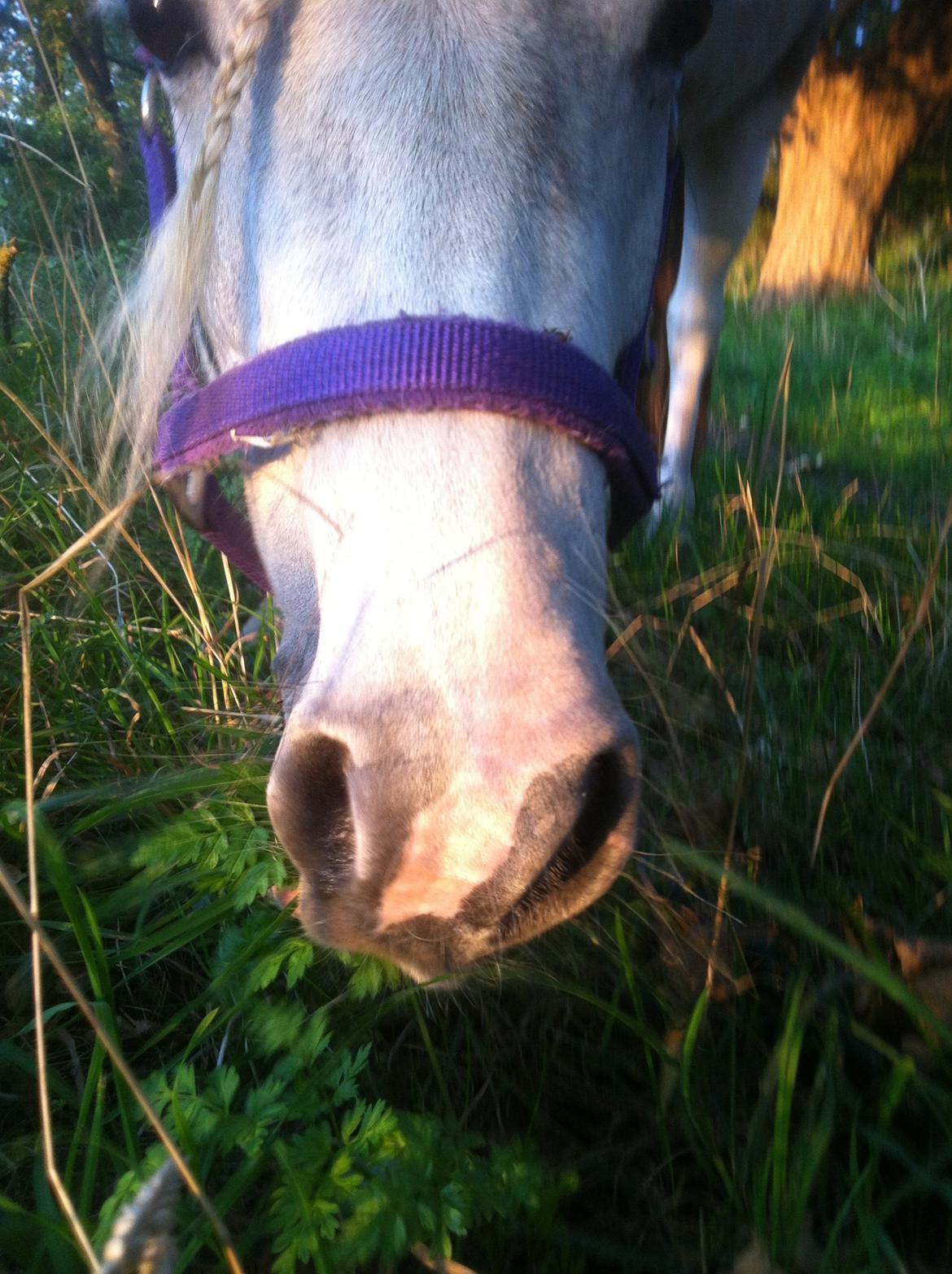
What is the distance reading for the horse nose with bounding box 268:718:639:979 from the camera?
76 centimetres

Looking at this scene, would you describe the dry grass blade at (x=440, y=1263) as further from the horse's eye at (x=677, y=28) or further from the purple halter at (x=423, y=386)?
the horse's eye at (x=677, y=28)

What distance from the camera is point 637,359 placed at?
138 centimetres

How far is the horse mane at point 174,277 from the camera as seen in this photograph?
1.02 m

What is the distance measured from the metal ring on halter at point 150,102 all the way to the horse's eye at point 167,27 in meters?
0.12

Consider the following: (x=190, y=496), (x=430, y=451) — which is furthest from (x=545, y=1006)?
(x=190, y=496)

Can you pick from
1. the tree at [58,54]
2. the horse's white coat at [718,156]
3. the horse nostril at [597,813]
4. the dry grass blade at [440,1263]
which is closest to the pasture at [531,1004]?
the dry grass blade at [440,1263]

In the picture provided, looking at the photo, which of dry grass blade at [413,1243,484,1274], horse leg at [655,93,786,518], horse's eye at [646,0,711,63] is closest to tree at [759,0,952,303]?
horse leg at [655,93,786,518]

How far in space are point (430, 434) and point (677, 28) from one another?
0.82m

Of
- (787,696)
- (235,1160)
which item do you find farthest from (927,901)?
(235,1160)

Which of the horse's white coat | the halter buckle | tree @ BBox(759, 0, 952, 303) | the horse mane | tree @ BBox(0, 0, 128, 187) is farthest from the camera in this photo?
tree @ BBox(759, 0, 952, 303)

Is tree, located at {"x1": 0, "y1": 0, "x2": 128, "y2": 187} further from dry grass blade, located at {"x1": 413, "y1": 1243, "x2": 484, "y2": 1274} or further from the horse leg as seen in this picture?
dry grass blade, located at {"x1": 413, "y1": 1243, "x2": 484, "y2": 1274}

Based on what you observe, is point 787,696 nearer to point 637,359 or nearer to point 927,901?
point 927,901

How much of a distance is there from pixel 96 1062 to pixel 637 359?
1223mm

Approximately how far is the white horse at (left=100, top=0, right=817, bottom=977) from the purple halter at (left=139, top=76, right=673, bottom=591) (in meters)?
0.02
